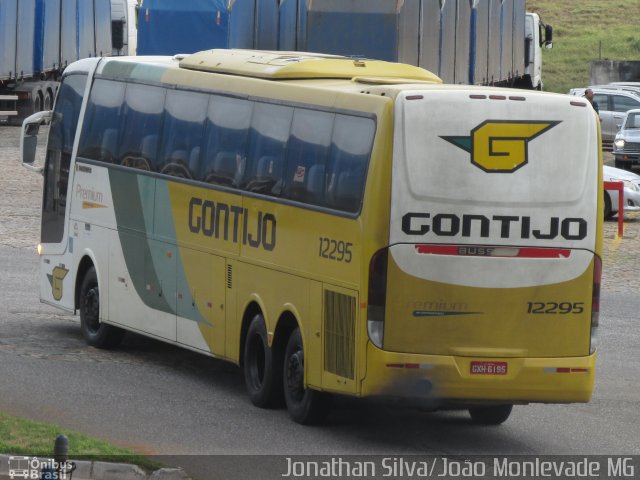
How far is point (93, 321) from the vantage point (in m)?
16.0

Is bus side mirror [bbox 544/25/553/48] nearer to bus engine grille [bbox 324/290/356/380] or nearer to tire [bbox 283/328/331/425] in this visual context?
tire [bbox 283/328/331/425]

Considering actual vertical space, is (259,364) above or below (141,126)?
below

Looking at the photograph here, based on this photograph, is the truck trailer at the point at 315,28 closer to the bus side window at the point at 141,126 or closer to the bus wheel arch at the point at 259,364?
the bus side window at the point at 141,126

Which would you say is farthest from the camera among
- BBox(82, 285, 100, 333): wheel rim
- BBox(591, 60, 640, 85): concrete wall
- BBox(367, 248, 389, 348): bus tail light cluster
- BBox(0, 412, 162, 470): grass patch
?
BBox(591, 60, 640, 85): concrete wall

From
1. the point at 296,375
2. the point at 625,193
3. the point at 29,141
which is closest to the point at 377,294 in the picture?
the point at 296,375

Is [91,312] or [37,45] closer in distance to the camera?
[91,312]

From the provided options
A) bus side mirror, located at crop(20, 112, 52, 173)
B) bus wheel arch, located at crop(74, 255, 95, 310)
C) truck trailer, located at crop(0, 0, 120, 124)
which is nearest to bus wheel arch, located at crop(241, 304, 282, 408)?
bus wheel arch, located at crop(74, 255, 95, 310)

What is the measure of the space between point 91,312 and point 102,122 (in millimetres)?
1871

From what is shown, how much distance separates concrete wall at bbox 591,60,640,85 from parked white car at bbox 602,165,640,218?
36455 millimetres

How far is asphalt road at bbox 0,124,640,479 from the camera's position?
11344 mm

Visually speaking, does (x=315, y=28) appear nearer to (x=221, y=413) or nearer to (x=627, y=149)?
(x=627, y=149)

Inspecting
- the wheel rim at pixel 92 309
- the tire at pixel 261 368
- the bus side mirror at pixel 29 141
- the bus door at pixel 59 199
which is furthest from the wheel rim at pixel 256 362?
the bus side mirror at pixel 29 141

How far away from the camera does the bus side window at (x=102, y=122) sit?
1553 centimetres

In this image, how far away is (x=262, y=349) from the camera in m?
13.1
